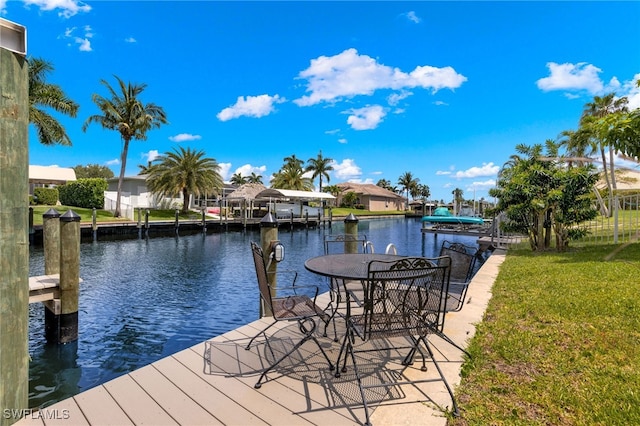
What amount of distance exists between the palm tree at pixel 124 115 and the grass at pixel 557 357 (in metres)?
28.2

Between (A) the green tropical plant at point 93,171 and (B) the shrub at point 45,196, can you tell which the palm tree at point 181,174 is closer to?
(B) the shrub at point 45,196

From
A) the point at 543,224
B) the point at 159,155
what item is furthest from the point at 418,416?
the point at 159,155

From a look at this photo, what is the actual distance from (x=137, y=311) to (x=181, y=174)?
2454cm

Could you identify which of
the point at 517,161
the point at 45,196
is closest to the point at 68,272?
the point at 517,161

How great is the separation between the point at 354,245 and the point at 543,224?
24.3 feet

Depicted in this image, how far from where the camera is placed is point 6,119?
191 cm

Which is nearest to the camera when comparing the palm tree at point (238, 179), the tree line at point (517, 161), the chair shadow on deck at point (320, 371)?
the chair shadow on deck at point (320, 371)

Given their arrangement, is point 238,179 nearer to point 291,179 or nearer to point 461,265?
point 291,179

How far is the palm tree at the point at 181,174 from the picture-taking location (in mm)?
29422

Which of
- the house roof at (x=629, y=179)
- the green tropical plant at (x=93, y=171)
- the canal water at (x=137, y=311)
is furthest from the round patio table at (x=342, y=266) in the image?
the green tropical plant at (x=93, y=171)

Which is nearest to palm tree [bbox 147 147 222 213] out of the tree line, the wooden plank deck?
the tree line

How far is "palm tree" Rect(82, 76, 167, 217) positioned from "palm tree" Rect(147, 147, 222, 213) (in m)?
2.92

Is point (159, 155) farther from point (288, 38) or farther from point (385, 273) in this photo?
point (385, 273)

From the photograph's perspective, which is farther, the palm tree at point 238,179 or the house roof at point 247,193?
the palm tree at point 238,179
